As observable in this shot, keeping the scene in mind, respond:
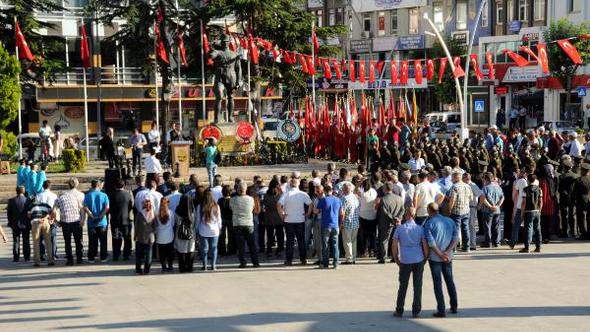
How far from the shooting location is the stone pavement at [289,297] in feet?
43.1

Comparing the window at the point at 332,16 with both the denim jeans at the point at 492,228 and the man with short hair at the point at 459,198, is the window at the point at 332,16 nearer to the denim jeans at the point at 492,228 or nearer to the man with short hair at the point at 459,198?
the denim jeans at the point at 492,228

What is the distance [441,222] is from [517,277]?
380 centimetres

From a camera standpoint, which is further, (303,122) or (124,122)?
(124,122)

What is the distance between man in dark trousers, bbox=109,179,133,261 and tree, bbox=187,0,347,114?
2671 centimetres

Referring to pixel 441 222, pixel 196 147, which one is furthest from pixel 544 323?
pixel 196 147

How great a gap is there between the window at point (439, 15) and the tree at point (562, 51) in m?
14.1

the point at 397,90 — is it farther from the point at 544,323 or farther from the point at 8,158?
the point at 544,323

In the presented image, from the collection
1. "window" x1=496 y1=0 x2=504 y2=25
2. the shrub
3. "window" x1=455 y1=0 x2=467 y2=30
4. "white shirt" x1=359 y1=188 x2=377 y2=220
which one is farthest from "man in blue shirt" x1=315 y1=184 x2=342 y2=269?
"window" x1=455 y1=0 x2=467 y2=30

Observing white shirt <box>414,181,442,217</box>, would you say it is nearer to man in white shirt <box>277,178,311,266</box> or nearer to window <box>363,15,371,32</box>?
man in white shirt <box>277,178,311,266</box>

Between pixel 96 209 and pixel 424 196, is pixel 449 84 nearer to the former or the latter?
pixel 424 196

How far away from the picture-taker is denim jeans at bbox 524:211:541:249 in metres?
18.4

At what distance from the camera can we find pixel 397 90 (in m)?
76.8

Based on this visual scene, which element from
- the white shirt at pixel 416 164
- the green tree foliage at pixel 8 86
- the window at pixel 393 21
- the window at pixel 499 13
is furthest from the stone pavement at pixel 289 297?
the window at pixel 393 21

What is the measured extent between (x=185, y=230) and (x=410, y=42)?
5921 cm
